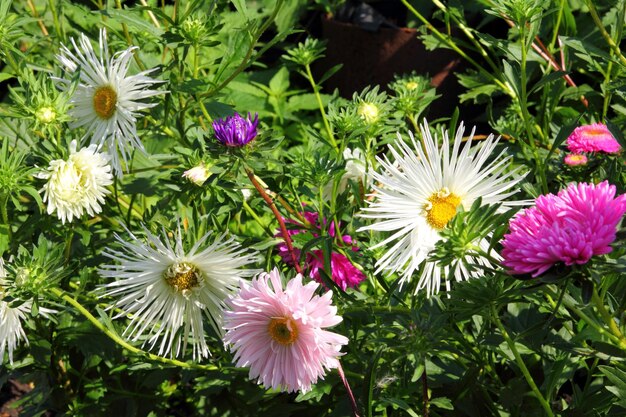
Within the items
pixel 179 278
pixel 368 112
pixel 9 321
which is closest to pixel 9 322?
pixel 9 321

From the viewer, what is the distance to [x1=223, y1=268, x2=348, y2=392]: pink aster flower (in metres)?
1.01

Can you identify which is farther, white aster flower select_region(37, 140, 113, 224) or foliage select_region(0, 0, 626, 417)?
white aster flower select_region(37, 140, 113, 224)

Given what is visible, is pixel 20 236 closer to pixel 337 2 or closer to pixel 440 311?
pixel 440 311

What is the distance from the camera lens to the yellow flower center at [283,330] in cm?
105

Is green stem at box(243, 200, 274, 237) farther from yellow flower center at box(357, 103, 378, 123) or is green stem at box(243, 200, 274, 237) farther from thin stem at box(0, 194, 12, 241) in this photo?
thin stem at box(0, 194, 12, 241)

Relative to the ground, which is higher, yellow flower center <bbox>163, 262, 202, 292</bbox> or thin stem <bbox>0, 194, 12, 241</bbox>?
thin stem <bbox>0, 194, 12, 241</bbox>

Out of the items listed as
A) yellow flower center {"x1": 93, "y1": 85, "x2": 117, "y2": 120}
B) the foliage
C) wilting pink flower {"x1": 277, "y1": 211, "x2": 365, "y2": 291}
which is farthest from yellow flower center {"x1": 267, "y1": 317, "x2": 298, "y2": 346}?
yellow flower center {"x1": 93, "y1": 85, "x2": 117, "y2": 120}

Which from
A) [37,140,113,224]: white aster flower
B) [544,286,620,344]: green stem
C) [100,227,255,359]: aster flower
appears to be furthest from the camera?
[37,140,113,224]: white aster flower

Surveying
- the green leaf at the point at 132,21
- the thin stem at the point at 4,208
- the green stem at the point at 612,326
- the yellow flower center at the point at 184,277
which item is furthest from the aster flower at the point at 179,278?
the green stem at the point at 612,326

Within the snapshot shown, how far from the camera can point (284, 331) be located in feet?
3.54

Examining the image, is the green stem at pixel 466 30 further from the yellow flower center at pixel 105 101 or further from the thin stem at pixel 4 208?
the thin stem at pixel 4 208

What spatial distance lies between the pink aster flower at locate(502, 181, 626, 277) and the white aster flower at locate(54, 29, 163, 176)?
2.06 feet

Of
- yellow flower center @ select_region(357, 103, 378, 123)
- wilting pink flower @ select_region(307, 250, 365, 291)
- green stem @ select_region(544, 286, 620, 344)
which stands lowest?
green stem @ select_region(544, 286, 620, 344)

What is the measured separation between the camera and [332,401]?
148cm
